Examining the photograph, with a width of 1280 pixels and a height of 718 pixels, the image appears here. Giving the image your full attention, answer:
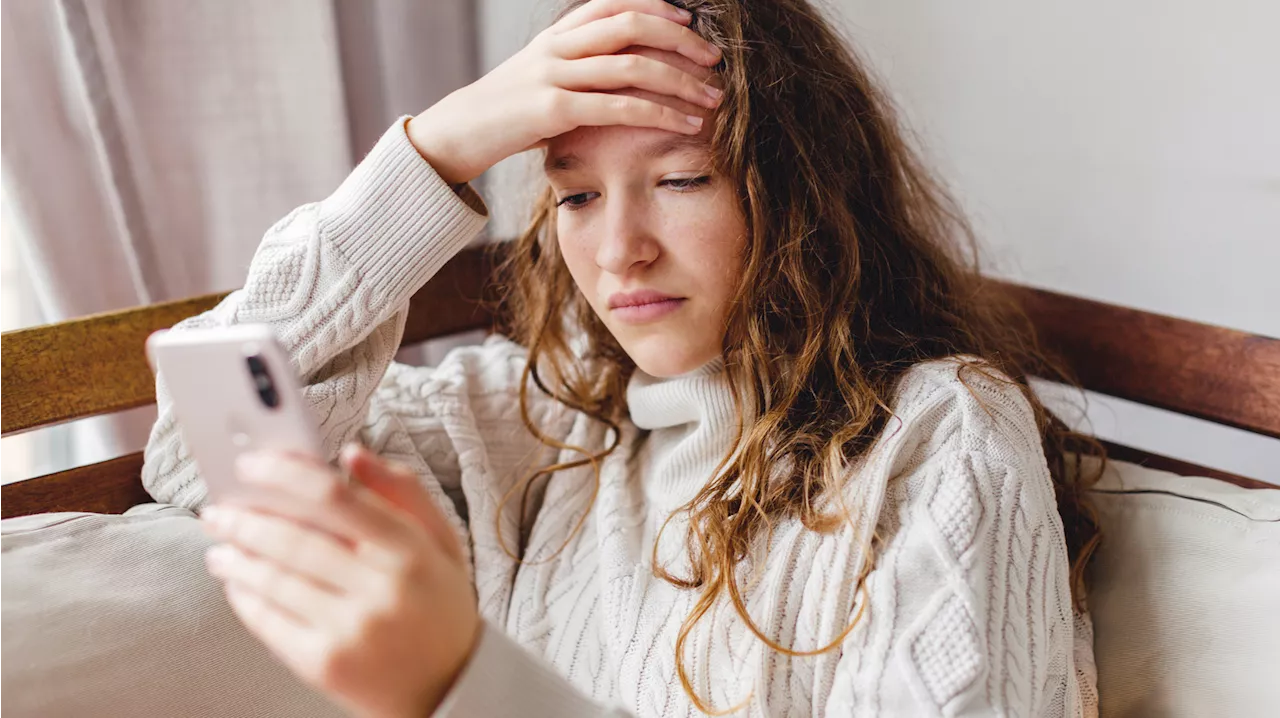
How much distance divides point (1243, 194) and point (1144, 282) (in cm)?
16

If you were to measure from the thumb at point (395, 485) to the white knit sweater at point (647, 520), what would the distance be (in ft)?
0.24

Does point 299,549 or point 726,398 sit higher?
point 299,549

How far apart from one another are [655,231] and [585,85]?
0.44ft

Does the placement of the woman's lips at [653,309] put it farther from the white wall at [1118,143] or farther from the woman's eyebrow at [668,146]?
the white wall at [1118,143]

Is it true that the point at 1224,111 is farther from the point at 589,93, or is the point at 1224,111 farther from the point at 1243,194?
the point at 589,93

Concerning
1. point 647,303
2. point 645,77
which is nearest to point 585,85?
point 645,77

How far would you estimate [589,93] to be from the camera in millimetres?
842

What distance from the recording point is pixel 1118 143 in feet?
4.05

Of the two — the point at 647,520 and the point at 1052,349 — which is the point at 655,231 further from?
the point at 1052,349

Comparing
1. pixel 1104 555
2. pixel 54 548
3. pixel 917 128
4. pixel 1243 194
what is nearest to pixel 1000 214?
pixel 917 128

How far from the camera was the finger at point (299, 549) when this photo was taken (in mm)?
476

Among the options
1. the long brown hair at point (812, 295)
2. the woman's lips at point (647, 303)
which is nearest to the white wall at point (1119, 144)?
the long brown hair at point (812, 295)

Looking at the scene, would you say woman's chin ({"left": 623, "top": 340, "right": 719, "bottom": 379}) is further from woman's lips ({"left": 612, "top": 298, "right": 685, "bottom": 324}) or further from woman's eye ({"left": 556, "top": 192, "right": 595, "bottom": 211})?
woman's eye ({"left": 556, "top": 192, "right": 595, "bottom": 211})

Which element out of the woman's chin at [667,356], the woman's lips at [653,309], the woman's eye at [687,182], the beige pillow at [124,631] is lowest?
the beige pillow at [124,631]
